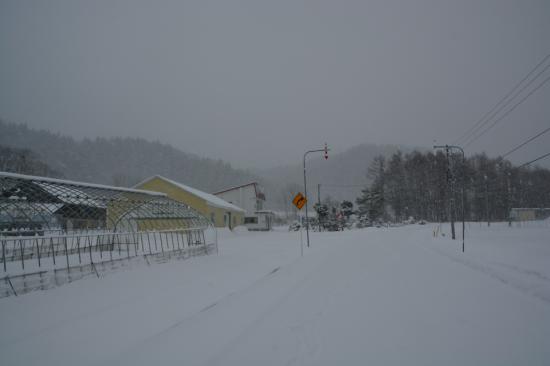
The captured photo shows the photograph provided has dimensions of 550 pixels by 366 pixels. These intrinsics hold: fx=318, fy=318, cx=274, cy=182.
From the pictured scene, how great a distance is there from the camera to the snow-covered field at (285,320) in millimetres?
4273

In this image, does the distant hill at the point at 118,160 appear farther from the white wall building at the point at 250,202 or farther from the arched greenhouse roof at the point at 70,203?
the arched greenhouse roof at the point at 70,203

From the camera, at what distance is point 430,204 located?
6788 centimetres

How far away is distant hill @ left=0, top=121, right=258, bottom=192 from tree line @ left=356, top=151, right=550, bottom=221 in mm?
49693

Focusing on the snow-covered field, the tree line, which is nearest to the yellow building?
the snow-covered field

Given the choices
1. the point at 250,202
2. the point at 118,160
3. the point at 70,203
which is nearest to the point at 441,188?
the point at 250,202

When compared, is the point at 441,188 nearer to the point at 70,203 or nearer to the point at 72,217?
the point at 72,217

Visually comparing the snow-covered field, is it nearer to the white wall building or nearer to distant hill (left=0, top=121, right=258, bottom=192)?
the white wall building

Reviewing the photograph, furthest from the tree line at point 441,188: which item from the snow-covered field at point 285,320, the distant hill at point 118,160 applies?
the snow-covered field at point 285,320

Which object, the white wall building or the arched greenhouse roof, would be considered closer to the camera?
the arched greenhouse roof

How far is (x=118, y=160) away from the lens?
87125mm

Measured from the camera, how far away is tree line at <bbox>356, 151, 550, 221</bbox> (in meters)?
61.2

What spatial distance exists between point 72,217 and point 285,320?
1000 cm

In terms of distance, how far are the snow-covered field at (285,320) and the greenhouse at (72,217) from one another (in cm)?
165

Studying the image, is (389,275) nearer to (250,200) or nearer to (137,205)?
(137,205)
